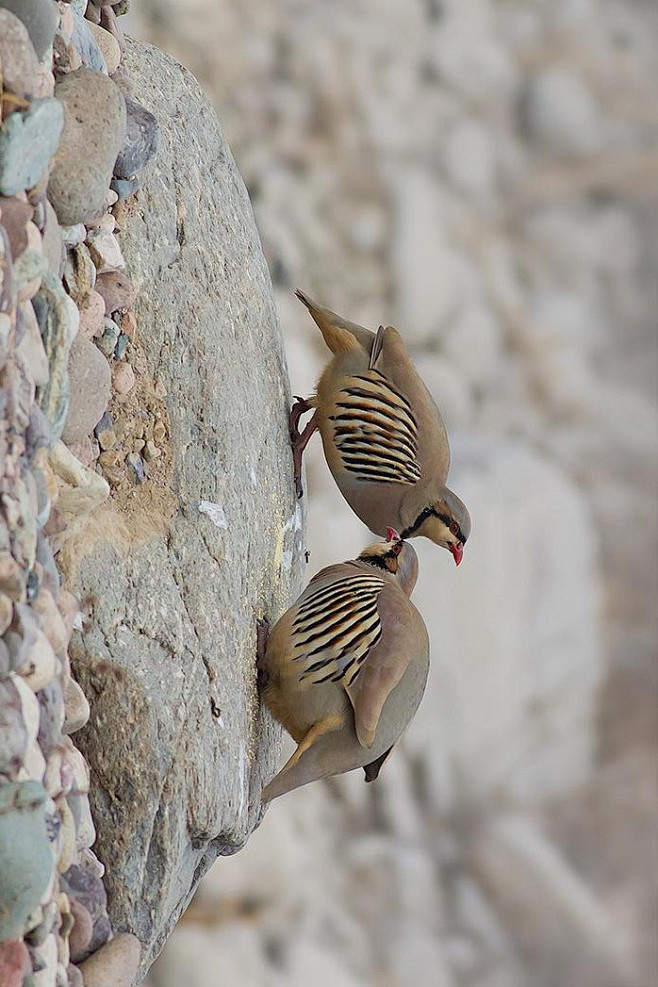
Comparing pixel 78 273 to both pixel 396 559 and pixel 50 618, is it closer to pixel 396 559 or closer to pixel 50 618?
pixel 50 618

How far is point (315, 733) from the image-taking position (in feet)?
5.23

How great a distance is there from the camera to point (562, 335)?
5.02 m

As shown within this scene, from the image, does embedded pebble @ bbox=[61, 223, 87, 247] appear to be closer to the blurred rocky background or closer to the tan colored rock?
the tan colored rock

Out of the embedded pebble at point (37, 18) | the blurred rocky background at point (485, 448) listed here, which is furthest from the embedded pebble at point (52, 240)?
the blurred rocky background at point (485, 448)

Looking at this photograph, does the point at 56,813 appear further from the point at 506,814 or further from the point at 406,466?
the point at 506,814

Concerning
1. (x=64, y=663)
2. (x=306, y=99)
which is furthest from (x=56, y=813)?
(x=306, y=99)

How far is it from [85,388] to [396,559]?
605mm

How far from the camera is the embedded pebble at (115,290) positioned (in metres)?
1.43

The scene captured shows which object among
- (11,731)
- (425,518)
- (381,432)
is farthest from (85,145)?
(425,518)

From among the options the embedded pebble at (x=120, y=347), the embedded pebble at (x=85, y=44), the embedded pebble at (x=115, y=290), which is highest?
the embedded pebble at (x=85, y=44)

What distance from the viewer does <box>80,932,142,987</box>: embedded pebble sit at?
1292 mm

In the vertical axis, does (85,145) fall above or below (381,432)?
above

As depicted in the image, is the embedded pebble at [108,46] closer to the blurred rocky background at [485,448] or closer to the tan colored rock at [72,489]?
the tan colored rock at [72,489]

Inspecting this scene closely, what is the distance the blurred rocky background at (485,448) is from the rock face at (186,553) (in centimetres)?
188
